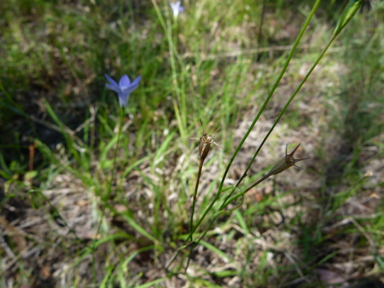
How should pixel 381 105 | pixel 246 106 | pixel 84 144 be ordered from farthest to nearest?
pixel 246 106 < pixel 381 105 < pixel 84 144

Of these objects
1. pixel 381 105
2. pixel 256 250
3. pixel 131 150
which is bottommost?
pixel 256 250

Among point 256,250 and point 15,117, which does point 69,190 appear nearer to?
point 15,117

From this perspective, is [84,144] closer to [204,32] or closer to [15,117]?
[15,117]

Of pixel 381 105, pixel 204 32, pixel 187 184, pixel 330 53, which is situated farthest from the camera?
pixel 204 32

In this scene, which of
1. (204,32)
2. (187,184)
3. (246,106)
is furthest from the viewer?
(204,32)

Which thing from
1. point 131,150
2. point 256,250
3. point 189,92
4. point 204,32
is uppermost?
point 204,32

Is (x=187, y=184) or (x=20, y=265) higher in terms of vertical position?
(x=187, y=184)

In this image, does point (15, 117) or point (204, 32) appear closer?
point (15, 117)

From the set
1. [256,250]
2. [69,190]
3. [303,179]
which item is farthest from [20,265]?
[303,179]

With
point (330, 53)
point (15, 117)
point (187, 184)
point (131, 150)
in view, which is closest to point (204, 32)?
point (330, 53)
